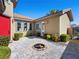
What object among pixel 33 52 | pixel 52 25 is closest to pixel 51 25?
pixel 52 25

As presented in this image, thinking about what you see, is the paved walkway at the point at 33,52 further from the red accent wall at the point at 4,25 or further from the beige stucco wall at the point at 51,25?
the beige stucco wall at the point at 51,25

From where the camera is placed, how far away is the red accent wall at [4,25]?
34.0 ft

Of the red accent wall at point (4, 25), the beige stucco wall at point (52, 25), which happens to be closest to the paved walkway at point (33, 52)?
the red accent wall at point (4, 25)

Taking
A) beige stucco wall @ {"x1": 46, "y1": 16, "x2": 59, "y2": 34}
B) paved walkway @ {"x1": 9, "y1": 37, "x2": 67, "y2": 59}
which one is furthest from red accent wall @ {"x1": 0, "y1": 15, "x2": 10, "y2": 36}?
beige stucco wall @ {"x1": 46, "y1": 16, "x2": 59, "y2": 34}

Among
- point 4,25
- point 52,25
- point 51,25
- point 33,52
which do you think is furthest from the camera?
point 51,25

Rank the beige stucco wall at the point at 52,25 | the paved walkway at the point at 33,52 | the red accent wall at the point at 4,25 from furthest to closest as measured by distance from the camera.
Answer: the beige stucco wall at the point at 52,25 < the red accent wall at the point at 4,25 < the paved walkway at the point at 33,52

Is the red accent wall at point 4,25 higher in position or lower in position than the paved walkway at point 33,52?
higher

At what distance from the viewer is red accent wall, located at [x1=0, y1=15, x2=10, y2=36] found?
10359 millimetres

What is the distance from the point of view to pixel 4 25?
10961 mm

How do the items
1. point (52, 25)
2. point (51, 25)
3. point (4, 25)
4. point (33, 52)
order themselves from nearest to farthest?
1. point (33, 52)
2. point (4, 25)
3. point (52, 25)
4. point (51, 25)

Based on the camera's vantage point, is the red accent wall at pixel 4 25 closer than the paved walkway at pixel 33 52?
No

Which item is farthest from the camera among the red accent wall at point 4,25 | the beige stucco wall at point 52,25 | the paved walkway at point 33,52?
the beige stucco wall at point 52,25

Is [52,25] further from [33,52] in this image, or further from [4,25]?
[4,25]

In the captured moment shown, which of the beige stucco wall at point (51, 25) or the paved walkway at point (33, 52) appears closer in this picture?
the paved walkway at point (33, 52)
